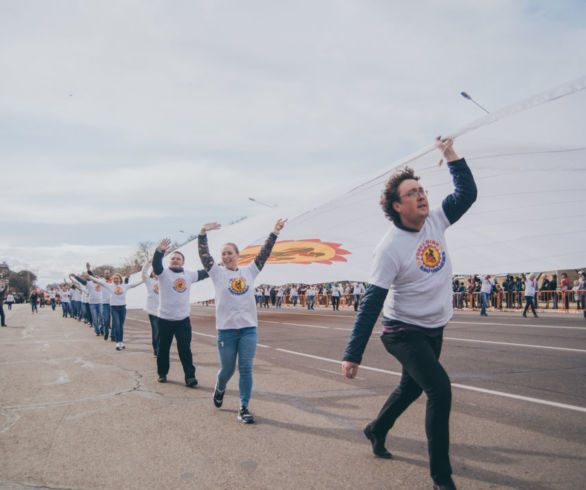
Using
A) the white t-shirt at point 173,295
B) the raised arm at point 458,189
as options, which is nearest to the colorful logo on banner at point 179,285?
the white t-shirt at point 173,295

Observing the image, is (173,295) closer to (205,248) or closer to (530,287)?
(205,248)

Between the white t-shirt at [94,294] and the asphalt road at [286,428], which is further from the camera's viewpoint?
the white t-shirt at [94,294]

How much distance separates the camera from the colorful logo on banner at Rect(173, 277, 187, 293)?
7.00 m

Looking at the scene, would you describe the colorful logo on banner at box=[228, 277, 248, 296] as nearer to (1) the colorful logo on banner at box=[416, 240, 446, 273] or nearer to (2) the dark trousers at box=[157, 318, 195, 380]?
(2) the dark trousers at box=[157, 318, 195, 380]

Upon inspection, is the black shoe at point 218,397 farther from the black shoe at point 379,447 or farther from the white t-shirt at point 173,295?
the black shoe at point 379,447

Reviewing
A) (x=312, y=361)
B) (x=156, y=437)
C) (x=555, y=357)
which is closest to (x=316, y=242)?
(x=312, y=361)

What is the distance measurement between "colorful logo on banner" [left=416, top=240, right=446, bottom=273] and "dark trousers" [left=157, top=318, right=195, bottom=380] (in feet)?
15.2

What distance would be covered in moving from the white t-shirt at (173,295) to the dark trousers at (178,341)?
0.30ft

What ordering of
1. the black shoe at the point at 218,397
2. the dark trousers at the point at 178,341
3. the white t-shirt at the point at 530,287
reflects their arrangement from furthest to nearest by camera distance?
the white t-shirt at the point at 530,287 < the dark trousers at the point at 178,341 < the black shoe at the point at 218,397

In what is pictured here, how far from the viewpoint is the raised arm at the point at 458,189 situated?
3.29 metres

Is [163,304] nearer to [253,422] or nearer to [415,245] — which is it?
[253,422]

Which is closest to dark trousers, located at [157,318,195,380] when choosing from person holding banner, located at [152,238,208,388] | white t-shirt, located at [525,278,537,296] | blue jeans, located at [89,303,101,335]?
person holding banner, located at [152,238,208,388]

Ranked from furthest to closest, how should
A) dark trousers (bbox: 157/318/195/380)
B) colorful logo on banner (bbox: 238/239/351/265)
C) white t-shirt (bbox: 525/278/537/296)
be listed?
white t-shirt (bbox: 525/278/537/296) → colorful logo on banner (bbox: 238/239/351/265) → dark trousers (bbox: 157/318/195/380)

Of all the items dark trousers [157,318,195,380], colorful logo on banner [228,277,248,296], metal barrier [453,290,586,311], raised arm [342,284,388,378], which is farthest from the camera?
metal barrier [453,290,586,311]
